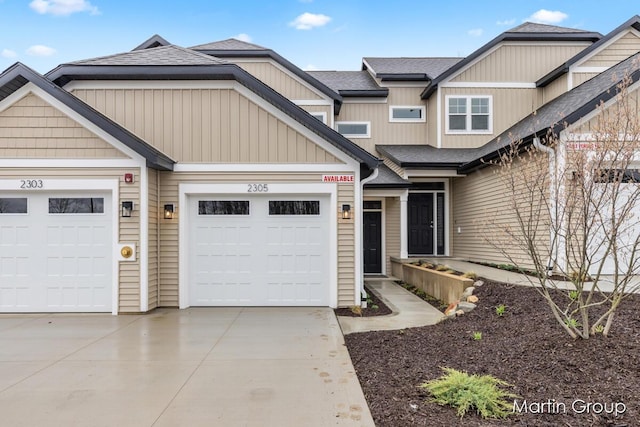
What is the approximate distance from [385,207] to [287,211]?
583 centimetres

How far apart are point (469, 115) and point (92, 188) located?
1103 centimetres

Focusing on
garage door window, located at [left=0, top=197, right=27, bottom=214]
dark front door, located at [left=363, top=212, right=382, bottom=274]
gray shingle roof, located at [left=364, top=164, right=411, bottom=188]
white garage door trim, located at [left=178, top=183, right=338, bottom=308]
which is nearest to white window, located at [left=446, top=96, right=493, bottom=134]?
gray shingle roof, located at [left=364, top=164, right=411, bottom=188]

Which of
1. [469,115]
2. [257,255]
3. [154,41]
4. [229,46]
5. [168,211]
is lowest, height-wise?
[257,255]

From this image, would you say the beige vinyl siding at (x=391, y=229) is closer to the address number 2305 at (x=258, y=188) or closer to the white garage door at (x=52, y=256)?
the address number 2305 at (x=258, y=188)

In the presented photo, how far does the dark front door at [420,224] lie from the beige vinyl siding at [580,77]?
5118mm

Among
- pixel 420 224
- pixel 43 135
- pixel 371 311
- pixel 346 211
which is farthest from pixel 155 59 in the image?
pixel 420 224

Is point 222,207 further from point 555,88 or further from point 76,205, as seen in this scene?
point 555,88

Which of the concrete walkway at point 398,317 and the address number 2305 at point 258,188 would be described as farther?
the address number 2305 at point 258,188

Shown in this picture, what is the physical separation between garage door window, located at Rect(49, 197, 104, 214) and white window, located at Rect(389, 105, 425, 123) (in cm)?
986

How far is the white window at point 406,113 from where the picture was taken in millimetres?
14133

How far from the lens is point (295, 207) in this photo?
25.7ft

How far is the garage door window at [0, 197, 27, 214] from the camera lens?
23.7 feet

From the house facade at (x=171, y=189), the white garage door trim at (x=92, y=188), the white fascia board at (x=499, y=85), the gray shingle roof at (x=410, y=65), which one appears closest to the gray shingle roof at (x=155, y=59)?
the house facade at (x=171, y=189)

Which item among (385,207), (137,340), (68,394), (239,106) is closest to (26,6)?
(239,106)
